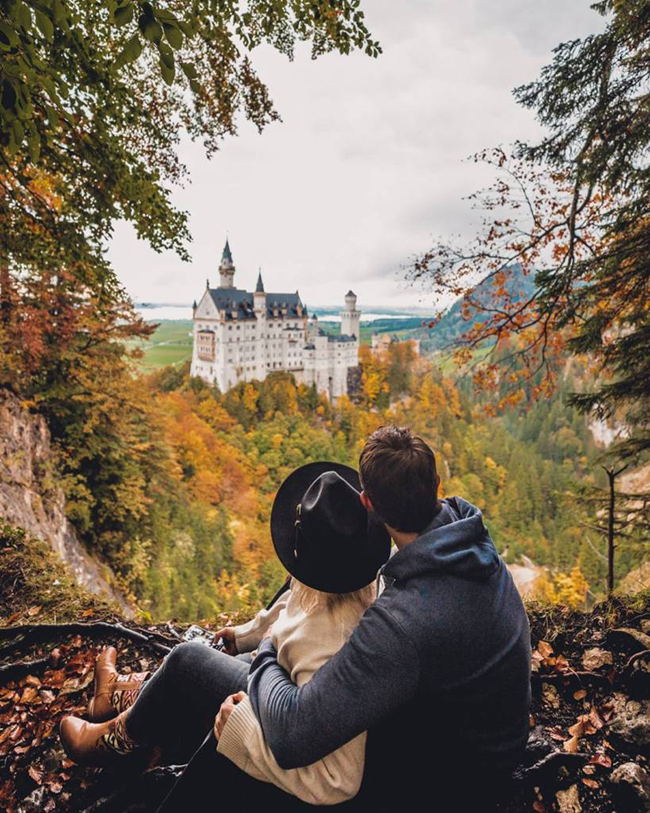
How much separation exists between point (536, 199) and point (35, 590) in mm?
5644

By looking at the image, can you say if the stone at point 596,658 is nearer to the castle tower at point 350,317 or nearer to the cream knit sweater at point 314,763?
the cream knit sweater at point 314,763

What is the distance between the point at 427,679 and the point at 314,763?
1.46 ft

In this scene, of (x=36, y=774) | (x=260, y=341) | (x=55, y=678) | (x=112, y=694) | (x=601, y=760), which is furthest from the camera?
(x=260, y=341)

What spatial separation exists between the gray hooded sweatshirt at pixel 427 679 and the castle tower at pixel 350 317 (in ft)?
199

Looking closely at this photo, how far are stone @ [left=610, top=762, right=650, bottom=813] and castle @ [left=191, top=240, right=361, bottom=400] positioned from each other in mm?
51025

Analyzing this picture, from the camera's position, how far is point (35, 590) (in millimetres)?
3109

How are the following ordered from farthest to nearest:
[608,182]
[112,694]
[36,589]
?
[608,182] < [36,589] < [112,694]

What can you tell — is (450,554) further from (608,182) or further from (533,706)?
(608,182)

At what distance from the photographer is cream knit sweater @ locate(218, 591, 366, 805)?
1.30 m

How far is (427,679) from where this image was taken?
48.8 inches

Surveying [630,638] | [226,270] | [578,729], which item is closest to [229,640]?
[578,729]

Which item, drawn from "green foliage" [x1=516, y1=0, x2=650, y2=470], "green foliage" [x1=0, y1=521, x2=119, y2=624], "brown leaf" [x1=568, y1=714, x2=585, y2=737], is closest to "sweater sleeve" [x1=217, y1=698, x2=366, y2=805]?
"brown leaf" [x1=568, y1=714, x2=585, y2=737]

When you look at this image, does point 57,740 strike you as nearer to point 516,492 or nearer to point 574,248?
point 574,248

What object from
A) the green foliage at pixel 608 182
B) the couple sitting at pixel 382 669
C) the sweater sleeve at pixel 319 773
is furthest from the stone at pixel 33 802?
the green foliage at pixel 608 182
